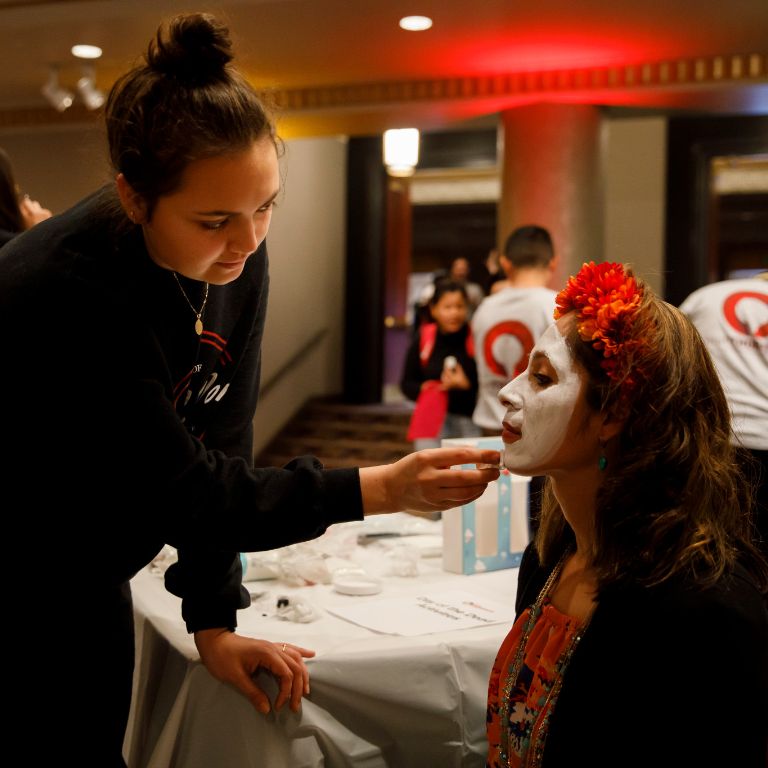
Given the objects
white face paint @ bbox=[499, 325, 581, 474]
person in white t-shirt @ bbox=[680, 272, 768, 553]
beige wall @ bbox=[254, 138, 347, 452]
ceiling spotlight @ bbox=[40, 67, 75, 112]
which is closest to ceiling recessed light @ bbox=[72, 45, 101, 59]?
ceiling spotlight @ bbox=[40, 67, 75, 112]

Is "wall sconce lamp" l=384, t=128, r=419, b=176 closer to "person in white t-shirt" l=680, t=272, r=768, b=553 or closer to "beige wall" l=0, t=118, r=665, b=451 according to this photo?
"beige wall" l=0, t=118, r=665, b=451

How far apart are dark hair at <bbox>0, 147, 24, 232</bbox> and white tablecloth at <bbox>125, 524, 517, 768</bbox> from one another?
1.23 meters

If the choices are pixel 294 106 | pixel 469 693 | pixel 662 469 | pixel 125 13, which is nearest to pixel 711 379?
pixel 662 469

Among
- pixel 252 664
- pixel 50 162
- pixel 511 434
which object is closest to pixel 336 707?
pixel 252 664

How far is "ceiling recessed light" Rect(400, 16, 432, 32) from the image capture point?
17.4 feet

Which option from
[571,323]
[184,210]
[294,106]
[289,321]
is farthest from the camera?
[289,321]

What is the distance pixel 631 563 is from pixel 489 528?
0.93 metres

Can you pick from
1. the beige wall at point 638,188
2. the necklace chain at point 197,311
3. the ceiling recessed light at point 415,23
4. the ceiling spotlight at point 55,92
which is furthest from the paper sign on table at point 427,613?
the beige wall at point 638,188

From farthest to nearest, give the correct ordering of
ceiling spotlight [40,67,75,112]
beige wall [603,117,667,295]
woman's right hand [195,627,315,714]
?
beige wall [603,117,667,295], ceiling spotlight [40,67,75,112], woman's right hand [195,627,315,714]

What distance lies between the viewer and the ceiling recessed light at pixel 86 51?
6102 mm

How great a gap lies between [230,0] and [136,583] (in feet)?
13.1

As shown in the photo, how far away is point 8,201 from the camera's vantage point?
2.45 meters

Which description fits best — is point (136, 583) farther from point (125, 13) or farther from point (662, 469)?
point (125, 13)

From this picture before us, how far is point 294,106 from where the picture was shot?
6941 mm
